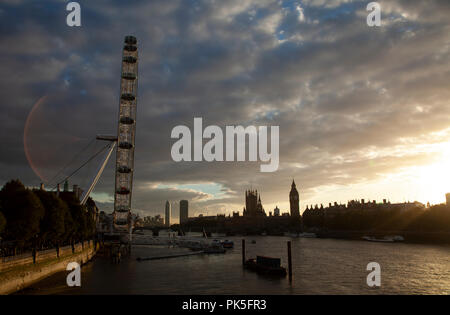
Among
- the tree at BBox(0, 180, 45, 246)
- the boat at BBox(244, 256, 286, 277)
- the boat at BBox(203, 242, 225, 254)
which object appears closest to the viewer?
the tree at BBox(0, 180, 45, 246)

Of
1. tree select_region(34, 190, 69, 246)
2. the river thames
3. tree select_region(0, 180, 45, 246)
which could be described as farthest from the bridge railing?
the river thames

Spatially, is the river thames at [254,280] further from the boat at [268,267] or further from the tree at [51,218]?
the tree at [51,218]

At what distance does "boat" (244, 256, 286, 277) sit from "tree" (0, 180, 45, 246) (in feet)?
83.2

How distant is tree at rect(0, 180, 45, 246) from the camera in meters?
31.0

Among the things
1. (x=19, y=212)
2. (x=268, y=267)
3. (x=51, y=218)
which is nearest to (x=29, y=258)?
(x=19, y=212)

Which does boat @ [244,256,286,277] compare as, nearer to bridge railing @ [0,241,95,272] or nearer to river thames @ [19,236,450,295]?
river thames @ [19,236,450,295]

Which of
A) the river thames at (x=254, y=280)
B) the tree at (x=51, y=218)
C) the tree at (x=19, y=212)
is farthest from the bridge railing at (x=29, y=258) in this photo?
the river thames at (x=254, y=280)

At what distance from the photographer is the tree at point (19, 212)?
102ft

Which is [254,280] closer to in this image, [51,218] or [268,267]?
[268,267]

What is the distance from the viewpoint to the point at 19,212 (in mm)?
31219
